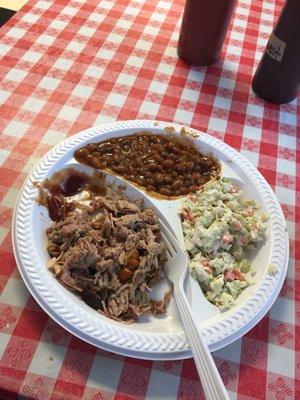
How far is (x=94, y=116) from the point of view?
1460mm

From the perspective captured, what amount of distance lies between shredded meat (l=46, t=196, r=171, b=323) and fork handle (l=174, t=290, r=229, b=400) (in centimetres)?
10

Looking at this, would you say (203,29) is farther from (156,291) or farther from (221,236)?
(156,291)

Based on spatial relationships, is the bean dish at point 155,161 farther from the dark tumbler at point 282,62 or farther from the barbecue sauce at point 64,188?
the dark tumbler at point 282,62

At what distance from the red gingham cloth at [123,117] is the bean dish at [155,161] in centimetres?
22

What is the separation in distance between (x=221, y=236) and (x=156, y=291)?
0.24 meters

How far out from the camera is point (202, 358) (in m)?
0.74

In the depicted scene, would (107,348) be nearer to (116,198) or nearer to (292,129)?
(116,198)

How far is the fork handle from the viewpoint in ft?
2.16

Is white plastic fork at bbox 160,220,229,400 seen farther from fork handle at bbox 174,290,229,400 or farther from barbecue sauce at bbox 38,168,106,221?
barbecue sauce at bbox 38,168,106,221

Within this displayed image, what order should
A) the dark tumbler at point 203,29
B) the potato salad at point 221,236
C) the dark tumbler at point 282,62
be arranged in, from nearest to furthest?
the potato salad at point 221,236 → the dark tumbler at point 282,62 → the dark tumbler at point 203,29

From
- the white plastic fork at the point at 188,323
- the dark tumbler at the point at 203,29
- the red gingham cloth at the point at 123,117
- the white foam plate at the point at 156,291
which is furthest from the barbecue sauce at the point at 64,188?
the dark tumbler at the point at 203,29

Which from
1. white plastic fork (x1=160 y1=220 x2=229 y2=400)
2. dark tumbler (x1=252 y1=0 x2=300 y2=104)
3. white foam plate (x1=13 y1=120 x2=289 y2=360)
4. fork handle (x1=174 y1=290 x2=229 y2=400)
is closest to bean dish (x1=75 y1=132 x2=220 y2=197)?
white foam plate (x1=13 y1=120 x2=289 y2=360)

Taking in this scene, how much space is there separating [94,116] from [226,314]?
916 millimetres

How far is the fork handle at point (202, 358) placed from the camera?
0.66 meters
